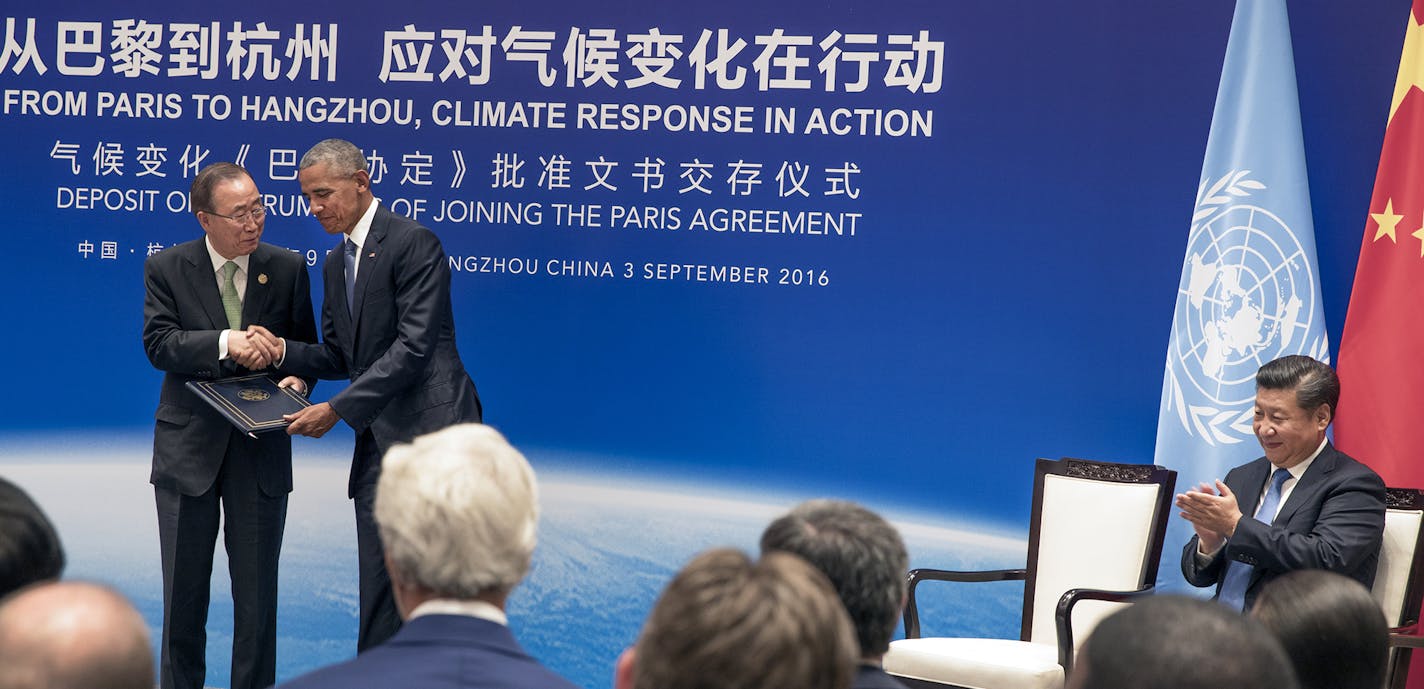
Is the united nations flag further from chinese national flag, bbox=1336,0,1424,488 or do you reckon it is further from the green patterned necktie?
the green patterned necktie

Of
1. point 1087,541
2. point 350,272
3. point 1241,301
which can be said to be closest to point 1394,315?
point 1241,301

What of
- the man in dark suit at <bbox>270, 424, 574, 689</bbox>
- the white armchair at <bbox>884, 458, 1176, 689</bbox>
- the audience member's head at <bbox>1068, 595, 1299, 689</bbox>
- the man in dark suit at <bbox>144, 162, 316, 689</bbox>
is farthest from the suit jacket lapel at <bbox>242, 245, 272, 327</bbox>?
the audience member's head at <bbox>1068, 595, 1299, 689</bbox>

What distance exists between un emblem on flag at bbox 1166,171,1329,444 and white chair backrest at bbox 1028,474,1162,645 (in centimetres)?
32

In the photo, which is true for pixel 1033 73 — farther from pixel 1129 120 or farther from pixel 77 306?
pixel 77 306

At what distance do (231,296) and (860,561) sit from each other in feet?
9.45

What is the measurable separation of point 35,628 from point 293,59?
418 centimetres

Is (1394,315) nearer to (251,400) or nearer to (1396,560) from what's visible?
(1396,560)

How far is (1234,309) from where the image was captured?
174 inches

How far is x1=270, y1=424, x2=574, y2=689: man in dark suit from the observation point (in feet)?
6.02

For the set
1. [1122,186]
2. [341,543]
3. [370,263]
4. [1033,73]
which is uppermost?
[1033,73]

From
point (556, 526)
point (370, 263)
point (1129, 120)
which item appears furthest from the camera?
point (556, 526)

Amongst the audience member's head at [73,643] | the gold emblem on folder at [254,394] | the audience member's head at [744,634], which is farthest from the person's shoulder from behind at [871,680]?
the gold emblem on folder at [254,394]

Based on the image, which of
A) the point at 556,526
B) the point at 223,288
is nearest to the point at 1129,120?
the point at 556,526

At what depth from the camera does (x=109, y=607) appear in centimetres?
150
